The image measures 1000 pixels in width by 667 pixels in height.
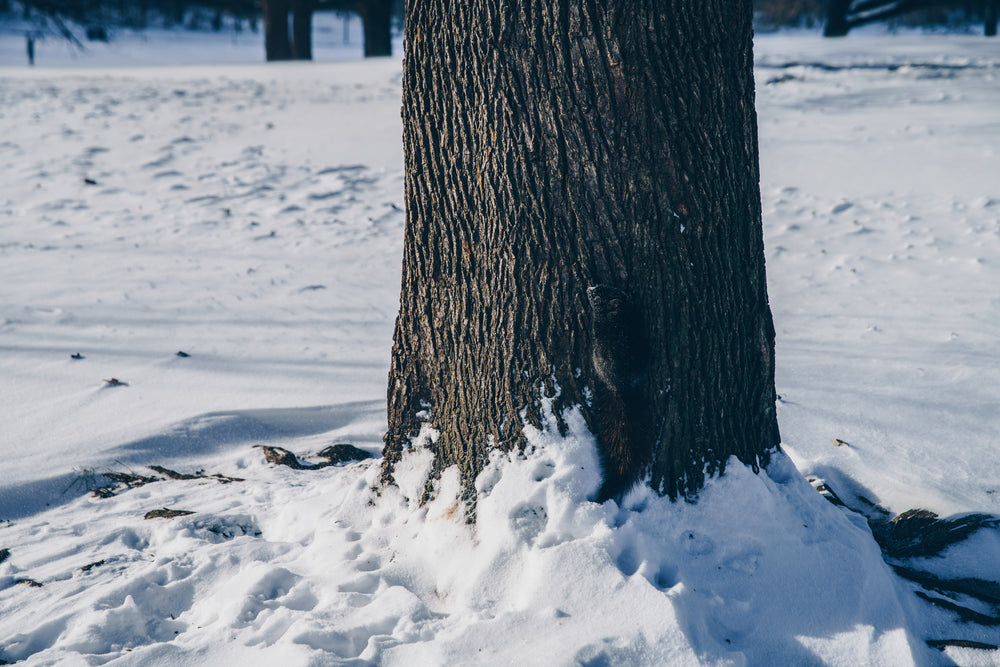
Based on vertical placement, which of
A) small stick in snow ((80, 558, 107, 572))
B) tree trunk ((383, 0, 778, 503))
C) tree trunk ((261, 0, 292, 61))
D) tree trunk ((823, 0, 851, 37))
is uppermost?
tree trunk ((823, 0, 851, 37))

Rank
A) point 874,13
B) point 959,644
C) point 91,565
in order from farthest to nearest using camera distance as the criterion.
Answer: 1. point 874,13
2. point 91,565
3. point 959,644

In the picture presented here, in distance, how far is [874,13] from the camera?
23.2 m

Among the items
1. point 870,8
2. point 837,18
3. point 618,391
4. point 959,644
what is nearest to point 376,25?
point 837,18

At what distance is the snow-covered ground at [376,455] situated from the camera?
5.55 feet

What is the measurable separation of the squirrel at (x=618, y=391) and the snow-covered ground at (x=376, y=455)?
74 millimetres

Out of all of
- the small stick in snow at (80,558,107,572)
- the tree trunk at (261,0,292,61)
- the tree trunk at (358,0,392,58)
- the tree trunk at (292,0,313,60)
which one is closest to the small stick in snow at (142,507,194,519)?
the small stick in snow at (80,558,107,572)

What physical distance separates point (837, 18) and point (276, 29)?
16.2 metres

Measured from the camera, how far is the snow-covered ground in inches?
66.6

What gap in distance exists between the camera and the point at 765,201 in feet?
22.1

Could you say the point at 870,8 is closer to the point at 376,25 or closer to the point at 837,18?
the point at 837,18

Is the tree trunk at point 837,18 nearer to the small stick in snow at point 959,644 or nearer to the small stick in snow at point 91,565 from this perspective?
the small stick in snow at point 959,644

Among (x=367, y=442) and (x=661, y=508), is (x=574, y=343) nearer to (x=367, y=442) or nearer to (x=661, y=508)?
(x=661, y=508)

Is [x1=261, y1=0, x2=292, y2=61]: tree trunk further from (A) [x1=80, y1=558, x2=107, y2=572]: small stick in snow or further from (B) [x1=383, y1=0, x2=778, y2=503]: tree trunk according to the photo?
(A) [x1=80, y1=558, x2=107, y2=572]: small stick in snow

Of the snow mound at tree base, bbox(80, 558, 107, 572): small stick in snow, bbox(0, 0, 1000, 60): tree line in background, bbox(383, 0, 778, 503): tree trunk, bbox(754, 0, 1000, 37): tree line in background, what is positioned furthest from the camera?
bbox(754, 0, 1000, 37): tree line in background
